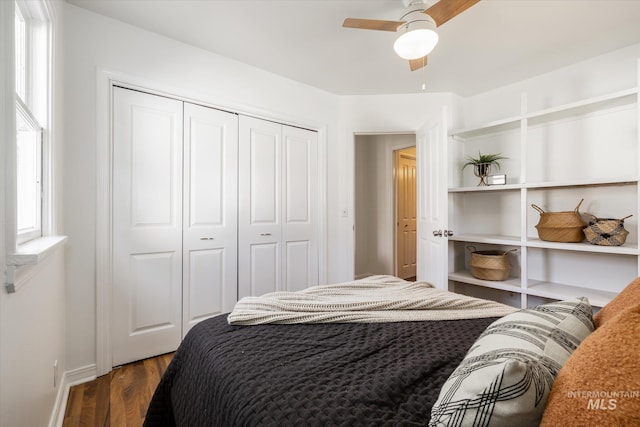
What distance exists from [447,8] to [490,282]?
233 cm

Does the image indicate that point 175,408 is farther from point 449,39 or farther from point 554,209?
point 554,209

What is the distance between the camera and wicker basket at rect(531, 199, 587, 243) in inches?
96.2

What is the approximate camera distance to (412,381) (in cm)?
85

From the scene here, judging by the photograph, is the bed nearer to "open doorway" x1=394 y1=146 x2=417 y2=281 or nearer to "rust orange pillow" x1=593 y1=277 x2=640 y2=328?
"rust orange pillow" x1=593 y1=277 x2=640 y2=328

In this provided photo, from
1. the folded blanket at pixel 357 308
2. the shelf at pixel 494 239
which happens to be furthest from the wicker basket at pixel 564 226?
the folded blanket at pixel 357 308

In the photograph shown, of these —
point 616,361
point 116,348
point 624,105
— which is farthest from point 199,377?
point 624,105

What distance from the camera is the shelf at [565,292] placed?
2.36m

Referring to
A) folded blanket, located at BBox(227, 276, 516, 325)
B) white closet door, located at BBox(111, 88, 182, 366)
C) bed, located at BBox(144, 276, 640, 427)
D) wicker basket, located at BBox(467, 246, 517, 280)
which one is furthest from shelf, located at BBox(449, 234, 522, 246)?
white closet door, located at BBox(111, 88, 182, 366)

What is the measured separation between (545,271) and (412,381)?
282cm

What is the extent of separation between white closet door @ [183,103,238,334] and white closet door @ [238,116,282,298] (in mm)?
80

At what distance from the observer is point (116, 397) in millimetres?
1862

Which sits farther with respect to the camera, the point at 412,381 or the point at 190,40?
the point at 190,40

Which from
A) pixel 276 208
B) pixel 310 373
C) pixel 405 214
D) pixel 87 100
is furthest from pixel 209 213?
pixel 405 214

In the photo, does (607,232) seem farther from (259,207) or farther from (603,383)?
(259,207)
